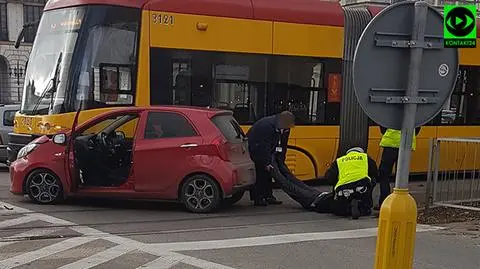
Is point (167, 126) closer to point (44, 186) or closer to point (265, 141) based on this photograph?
point (265, 141)

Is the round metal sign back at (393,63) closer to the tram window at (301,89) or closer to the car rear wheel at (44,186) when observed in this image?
the car rear wheel at (44,186)

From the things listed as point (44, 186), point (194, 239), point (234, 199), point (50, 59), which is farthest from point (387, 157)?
point (50, 59)

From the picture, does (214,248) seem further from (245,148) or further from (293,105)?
(293,105)

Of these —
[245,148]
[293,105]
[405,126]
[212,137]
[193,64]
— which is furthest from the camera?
[293,105]

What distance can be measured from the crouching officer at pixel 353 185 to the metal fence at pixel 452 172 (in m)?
1.20

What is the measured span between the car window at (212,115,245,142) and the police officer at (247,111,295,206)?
1.28 ft

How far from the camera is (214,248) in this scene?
670 cm

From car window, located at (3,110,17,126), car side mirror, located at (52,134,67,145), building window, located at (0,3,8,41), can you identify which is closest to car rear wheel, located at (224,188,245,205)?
car side mirror, located at (52,134,67,145)

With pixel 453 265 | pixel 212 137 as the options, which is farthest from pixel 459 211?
pixel 212 137

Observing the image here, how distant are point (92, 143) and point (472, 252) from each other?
5496 mm

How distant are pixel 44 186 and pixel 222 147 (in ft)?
9.00

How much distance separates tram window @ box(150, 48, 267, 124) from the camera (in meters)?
10.6

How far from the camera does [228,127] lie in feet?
30.5

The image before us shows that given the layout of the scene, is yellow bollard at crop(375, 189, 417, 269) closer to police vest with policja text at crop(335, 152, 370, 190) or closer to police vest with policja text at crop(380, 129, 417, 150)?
police vest with policja text at crop(335, 152, 370, 190)
